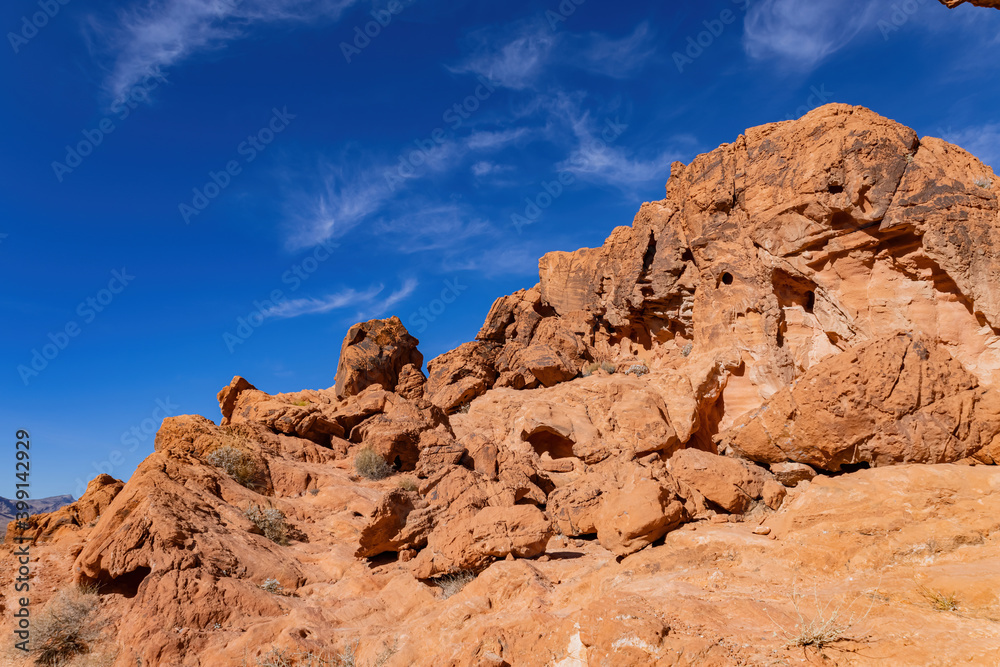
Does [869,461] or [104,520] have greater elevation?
[104,520]

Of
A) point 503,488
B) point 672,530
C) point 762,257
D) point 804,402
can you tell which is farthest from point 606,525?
point 762,257

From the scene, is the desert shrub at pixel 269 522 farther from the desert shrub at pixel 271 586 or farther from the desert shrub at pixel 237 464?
the desert shrub at pixel 237 464

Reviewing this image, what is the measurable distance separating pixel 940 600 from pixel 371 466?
40.1ft

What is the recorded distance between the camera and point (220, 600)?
7578mm

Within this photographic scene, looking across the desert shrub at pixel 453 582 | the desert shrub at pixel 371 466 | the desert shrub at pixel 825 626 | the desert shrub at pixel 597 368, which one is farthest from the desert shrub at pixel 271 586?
the desert shrub at pixel 597 368

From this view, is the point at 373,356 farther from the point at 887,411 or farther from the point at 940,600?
the point at 940,600

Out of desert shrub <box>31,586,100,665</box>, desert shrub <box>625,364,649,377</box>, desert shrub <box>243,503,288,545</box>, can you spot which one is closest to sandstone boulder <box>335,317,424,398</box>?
desert shrub <box>625,364,649,377</box>

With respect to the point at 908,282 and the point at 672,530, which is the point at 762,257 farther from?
the point at 672,530

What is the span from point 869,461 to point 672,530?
2.95 metres

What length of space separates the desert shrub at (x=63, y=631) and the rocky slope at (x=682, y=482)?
0.65 feet

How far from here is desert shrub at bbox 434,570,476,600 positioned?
25.1ft

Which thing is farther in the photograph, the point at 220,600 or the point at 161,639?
the point at 220,600

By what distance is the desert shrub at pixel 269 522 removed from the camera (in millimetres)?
10445

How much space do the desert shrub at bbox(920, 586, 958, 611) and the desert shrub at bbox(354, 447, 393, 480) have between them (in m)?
12.0
